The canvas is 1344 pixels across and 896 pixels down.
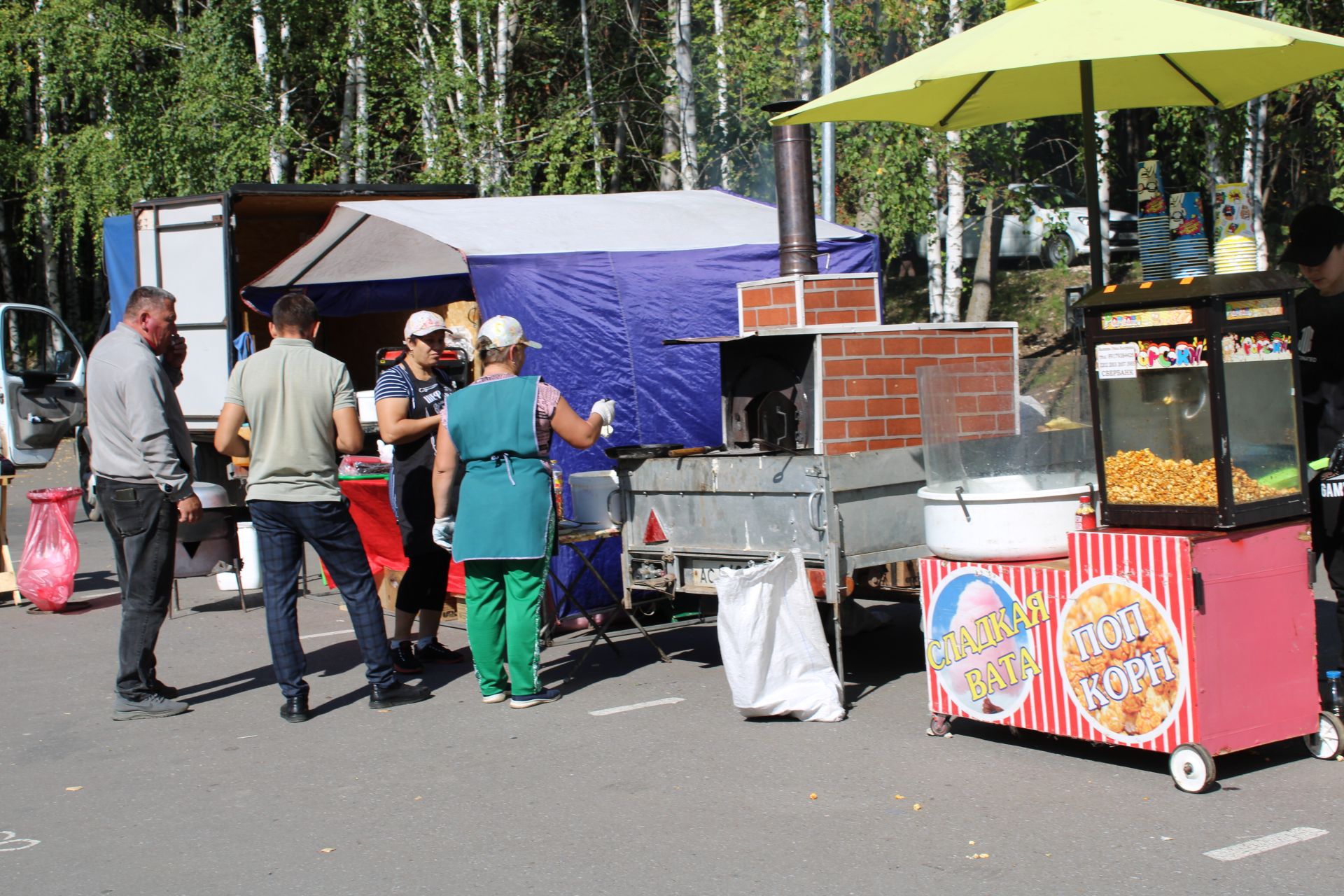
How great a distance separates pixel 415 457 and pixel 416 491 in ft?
0.58

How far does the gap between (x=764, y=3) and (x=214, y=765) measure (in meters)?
12.6

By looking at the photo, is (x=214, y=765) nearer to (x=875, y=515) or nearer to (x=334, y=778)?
(x=334, y=778)

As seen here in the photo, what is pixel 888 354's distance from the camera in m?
6.30

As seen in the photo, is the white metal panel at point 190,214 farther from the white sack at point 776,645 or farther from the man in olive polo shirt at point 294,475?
the white sack at point 776,645

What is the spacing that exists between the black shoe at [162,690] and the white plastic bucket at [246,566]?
3009 mm

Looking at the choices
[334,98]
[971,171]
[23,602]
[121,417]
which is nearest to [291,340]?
[121,417]

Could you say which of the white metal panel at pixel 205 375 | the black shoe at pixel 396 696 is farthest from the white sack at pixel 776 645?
the white metal panel at pixel 205 375

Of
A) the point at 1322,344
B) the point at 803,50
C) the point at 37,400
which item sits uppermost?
the point at 803,50

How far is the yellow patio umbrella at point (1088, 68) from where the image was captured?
4.92m

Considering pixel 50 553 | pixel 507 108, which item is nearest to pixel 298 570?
pixel 50 553

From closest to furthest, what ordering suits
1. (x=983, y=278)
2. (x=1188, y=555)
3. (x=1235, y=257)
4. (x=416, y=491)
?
(x=1188, y=555)
(x=1235, y=257)
(x=416, y=491)
(x=983, y=278)

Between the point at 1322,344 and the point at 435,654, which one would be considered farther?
the point at 435,654

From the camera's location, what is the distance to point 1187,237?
5188 mm

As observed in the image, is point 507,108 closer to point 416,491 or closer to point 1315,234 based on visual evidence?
point 416,491
